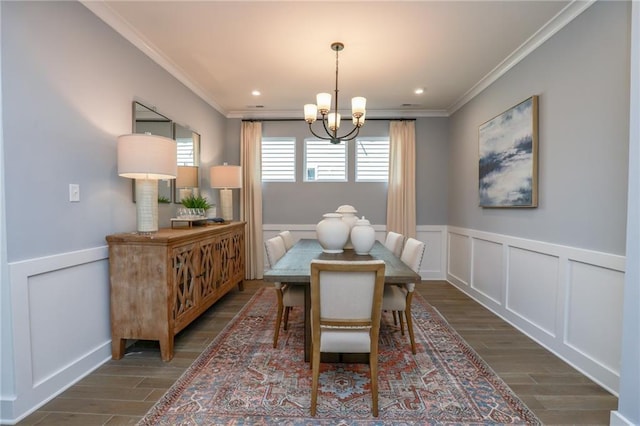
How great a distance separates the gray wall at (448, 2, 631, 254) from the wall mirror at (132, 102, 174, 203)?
3.47 metres

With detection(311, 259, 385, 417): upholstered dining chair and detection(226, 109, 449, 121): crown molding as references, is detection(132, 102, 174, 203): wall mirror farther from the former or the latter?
detection(311, 259, 385, 417): upholstered dining chair

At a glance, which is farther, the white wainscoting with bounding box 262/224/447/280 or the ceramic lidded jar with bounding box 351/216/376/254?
the white wainscoting with bounding box 262/224/447/280

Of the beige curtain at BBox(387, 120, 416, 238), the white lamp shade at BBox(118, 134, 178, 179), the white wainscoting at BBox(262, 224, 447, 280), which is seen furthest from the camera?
the white wainscoting at BBox(262, 224, 447, 280)

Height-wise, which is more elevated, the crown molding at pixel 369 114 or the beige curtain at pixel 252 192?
the crown molding at pixel 369 114

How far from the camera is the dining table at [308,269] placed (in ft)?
6.36

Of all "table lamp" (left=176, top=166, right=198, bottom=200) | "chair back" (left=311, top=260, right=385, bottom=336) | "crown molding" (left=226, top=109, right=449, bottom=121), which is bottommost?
"chair back" (left=311, top=260, right=385, bottom=336)

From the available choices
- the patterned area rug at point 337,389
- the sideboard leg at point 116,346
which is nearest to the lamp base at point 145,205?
the sideboard leg at point 116,346

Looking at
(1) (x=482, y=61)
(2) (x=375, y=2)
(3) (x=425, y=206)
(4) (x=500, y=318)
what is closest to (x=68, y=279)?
(2) (x=375, y=2)

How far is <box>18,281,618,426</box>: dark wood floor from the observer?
1.72m

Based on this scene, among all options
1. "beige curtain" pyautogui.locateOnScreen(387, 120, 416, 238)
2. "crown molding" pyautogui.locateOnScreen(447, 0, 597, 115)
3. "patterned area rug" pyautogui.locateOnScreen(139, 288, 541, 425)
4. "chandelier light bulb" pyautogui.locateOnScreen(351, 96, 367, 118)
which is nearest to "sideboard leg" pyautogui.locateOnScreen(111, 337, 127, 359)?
"patterned area rug" pyautogui.locateOnScreen(139, 288, 541, 425)

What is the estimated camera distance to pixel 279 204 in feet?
16.1

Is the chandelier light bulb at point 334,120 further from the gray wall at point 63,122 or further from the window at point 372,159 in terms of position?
the window at point 372,159

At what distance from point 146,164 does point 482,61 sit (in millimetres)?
3249

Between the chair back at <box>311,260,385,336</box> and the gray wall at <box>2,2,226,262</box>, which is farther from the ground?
the gray wall at <box>2,2,226,262</box>
